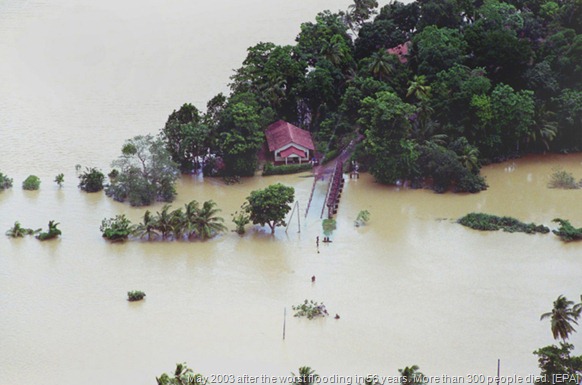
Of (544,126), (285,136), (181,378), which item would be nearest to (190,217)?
(285,136)

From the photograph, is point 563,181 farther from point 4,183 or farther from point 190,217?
point 4,183

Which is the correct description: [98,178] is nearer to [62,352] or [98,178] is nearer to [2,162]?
[2,162]

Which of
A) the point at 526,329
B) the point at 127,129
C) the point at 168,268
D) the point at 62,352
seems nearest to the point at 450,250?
the point at 526,329

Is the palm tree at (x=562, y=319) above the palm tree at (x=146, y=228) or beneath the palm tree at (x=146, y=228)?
beneath

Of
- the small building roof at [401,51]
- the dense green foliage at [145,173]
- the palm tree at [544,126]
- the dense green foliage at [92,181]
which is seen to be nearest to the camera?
the dense green foliage at [145,173]

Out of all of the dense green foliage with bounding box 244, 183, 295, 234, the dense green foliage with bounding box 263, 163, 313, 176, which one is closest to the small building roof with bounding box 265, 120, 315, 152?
the dense green foliage with bounding box 263, 163, 313, 176

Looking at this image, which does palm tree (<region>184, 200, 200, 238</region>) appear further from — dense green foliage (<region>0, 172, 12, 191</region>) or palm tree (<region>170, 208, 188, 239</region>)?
dense green foliage (<region>0, 172, 12, 191</region>)

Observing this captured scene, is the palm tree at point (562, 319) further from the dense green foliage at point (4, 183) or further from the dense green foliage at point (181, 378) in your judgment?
the dense green foliage at point (4, 183)

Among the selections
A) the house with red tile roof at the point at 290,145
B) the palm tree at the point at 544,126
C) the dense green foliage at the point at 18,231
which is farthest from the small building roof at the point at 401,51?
the dense green foliage at the point at 18,231
